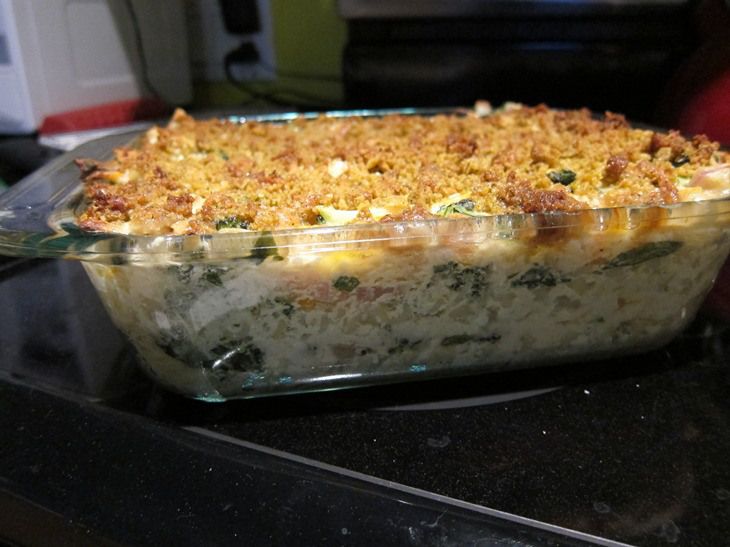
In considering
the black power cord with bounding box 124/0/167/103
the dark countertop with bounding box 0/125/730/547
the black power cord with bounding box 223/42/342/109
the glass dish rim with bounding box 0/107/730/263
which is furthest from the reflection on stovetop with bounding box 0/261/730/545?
the black power cord with bounding box 223/42/342/109

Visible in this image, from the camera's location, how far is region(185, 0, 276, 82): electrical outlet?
61.8 inches

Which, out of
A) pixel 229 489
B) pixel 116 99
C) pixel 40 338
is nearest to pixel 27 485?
pixel 229 489

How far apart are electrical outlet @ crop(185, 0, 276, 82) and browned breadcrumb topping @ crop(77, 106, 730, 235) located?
706 millimetres

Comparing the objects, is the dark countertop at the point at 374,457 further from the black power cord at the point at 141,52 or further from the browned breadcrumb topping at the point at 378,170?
the black power cord at the point at 141,52

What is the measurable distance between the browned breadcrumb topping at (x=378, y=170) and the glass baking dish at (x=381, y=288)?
0.06m

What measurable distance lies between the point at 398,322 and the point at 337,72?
3.84 ft

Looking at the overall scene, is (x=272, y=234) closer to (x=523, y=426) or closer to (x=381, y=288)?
(x=381, y=288)

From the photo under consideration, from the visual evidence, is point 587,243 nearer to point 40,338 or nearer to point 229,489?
point 229,489

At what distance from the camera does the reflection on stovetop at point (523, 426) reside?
50 centimetres

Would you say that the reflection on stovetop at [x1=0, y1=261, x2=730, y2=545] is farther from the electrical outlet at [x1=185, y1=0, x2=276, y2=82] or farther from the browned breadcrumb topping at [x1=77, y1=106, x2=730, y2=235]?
the electrical outlet at [x1=185, y1=0, x2=276, y2=82]

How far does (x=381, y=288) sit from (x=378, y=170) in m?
0.26

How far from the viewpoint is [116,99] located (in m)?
1.39

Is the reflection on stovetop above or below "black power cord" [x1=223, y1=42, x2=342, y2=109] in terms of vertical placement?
below

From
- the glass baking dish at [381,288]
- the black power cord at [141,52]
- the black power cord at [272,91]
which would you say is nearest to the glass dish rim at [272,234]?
the glass baking dish at [381,288]
